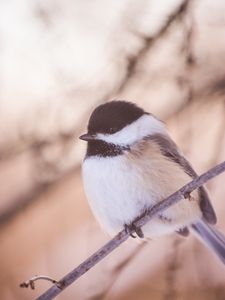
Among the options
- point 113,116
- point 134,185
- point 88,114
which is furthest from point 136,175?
point 88,114

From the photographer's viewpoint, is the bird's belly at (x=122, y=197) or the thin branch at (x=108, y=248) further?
the bird's belly at (x=122, y=197)

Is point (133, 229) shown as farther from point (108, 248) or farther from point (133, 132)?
point (133, 132)

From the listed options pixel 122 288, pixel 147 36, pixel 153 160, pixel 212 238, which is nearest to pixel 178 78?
pixel 147 36

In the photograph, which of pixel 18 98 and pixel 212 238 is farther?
pixel 18 98

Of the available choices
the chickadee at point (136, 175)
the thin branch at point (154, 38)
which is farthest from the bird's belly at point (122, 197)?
the thin branch at point (154, 38)

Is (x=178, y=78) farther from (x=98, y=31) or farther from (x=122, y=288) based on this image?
(x=122, y=288)

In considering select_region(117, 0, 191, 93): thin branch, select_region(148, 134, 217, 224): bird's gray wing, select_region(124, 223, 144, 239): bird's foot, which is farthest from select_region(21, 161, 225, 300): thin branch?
select_region(117, 0, 191, 93): thin branch

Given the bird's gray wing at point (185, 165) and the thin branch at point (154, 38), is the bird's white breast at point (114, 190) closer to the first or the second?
the bird's gray wing at point (185, 165)
